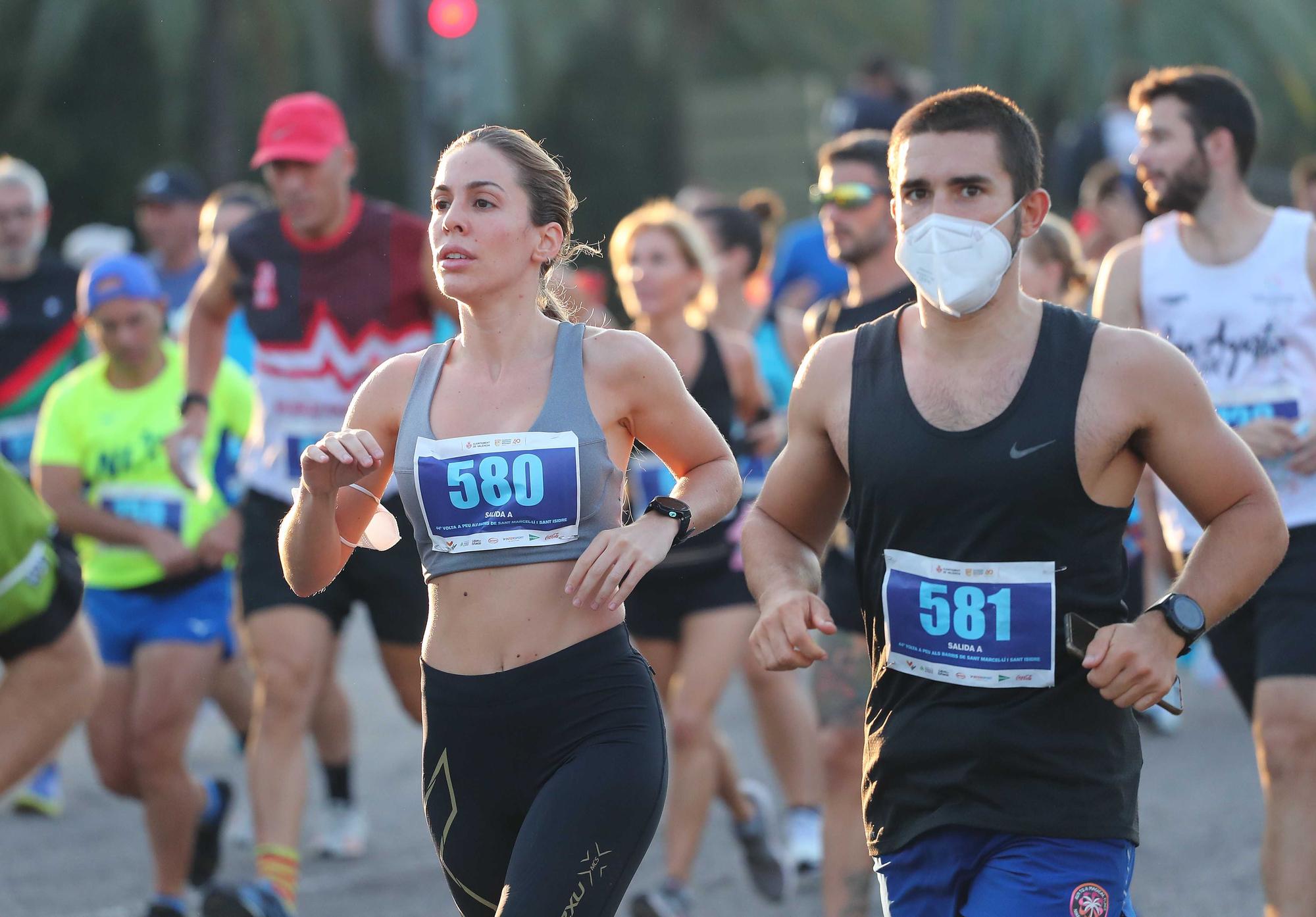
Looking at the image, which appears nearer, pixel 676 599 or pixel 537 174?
pixel 537 174

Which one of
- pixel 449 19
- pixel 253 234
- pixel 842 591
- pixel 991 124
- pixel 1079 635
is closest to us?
pixel 1079 635

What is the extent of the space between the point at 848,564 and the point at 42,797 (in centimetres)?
421

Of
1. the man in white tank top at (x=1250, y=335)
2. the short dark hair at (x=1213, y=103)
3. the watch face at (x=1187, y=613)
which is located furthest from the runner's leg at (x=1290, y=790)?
the watch face at (x=1187, y=613)

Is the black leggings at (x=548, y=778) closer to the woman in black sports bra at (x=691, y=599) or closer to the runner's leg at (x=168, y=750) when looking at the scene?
the woman in black sports bra at (x=691, y=599)

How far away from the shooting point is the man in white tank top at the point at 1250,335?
5.14m

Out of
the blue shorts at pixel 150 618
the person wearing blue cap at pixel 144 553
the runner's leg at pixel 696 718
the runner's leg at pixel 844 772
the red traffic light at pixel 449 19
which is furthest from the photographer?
the red traffic light at pixel 449 19

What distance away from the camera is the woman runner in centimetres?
387

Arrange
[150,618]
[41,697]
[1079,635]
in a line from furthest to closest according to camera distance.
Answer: [150,618], [41,697], [1079,635]

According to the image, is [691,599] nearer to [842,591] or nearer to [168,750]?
[842,591]

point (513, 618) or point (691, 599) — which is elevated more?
point (513, 618)

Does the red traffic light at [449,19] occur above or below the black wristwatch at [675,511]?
above

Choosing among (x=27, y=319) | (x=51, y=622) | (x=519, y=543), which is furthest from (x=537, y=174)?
(x=27, y=319)

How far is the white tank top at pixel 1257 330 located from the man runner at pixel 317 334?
95.8 inches

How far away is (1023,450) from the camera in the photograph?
11.7 ft
